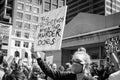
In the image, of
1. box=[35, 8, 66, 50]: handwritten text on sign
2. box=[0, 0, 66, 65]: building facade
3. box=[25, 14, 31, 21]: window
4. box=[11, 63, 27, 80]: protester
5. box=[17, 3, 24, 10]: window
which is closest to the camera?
box=[35, 8, 66, 50]: handwritten text on sign

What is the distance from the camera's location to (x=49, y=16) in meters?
4.92

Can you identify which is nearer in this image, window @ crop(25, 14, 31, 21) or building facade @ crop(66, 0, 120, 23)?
window @ crop(25, 14, 31, 21)

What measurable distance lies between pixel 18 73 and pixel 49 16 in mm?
1634

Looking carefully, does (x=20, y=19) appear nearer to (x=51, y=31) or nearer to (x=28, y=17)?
(x=28, y=17)

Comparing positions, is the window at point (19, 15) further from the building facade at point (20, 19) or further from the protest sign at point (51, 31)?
the protest sign at point (51, 31)

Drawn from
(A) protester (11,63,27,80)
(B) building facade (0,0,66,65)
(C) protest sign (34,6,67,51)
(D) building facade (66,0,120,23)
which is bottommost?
(A) protester (11,63,27,80)

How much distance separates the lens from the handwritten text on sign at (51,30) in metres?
4.37

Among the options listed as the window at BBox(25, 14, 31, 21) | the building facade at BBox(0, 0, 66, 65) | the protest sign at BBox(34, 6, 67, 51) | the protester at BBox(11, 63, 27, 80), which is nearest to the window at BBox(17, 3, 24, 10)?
the building facade at BBox(0, 0, 66, 65)

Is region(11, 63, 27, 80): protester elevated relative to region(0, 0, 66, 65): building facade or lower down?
lower down

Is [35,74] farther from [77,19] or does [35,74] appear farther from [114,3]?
[114,3]

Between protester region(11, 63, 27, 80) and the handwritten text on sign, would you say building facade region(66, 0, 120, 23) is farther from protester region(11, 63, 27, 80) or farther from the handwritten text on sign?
protester region(11, 63, 27, 80)

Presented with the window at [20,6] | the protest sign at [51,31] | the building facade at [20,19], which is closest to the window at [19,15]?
the building facade at [20,19]

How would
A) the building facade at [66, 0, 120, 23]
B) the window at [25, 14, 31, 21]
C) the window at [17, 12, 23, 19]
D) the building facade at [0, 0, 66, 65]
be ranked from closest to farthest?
1. the building facade at [0, 0, 66, 65]
2. the window at [17, 12, 23, 19]
3. the window at [25, 14, 31, 21]
4. the building facade at [66, 0, 120, 23]

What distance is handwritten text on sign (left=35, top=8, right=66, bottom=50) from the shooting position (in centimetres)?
437
